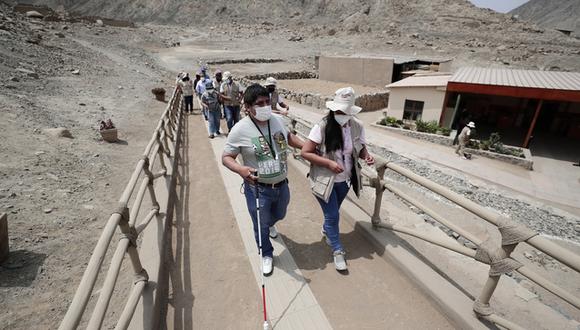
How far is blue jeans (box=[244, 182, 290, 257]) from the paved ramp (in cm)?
46

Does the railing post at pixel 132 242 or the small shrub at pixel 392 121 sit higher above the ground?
the railing post at pixel 132 242

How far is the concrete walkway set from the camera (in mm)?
11127

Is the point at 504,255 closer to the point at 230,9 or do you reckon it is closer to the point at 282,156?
the point at 282,156

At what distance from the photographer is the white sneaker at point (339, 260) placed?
335cm

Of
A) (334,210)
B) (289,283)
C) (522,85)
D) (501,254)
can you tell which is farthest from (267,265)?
(522,85)

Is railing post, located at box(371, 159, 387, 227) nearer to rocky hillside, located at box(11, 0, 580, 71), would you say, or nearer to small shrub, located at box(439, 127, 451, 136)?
small shrub, located at box(439, 127, 451, 136)

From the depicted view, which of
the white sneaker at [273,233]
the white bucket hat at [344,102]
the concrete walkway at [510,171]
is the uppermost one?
the white bucket hat at [344,102]

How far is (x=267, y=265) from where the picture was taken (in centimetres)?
335

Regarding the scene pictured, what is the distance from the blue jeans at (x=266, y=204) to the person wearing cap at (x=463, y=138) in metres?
13.9

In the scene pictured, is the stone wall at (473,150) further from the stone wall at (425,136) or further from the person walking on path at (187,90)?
the person walking on path at (187,90)

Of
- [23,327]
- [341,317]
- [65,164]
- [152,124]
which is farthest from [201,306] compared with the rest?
[152,124]

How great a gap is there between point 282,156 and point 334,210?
0.87 m

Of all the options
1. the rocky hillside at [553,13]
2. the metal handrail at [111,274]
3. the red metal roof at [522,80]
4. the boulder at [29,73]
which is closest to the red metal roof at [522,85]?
the red metal roof at [522,80]

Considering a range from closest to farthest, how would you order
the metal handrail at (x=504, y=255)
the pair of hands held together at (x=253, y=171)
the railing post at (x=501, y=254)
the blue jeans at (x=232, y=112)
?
the metal handrail at (x=504, y=255) → the railing post at (x=501, y=254) → the pair of hands held together at (x=253, y=171) → the blue jeans at (x=232, y=112)
